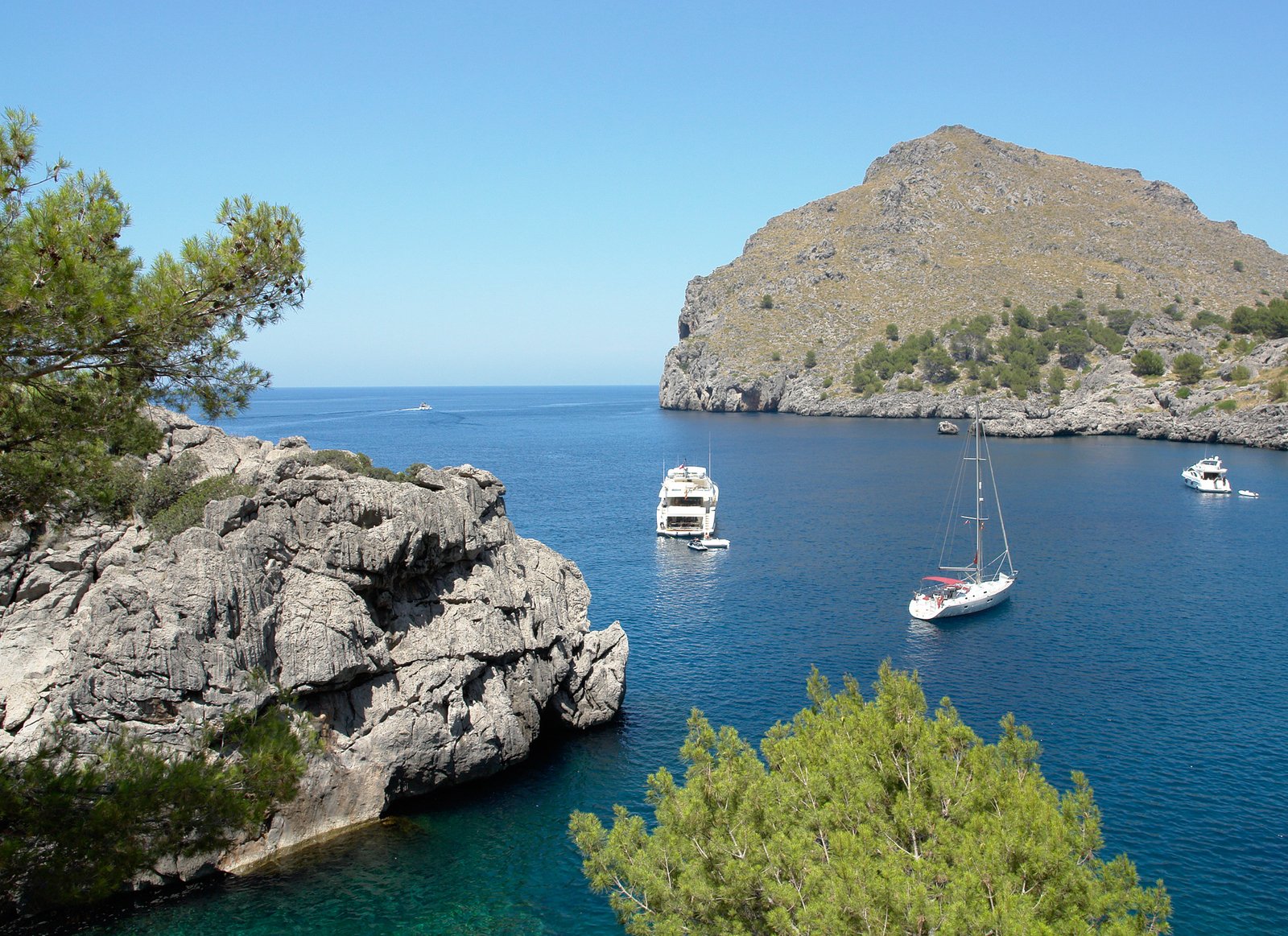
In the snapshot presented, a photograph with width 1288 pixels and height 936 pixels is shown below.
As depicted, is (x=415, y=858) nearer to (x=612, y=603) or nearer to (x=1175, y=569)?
(x=612, y=603)

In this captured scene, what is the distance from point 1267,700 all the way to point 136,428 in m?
39.3

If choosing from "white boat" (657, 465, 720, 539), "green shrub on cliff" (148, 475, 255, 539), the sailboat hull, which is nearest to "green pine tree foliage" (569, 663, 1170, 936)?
"green shrub on cliff" (148, 475, 255, 539)

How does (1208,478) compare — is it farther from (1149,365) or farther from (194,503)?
(194,503)

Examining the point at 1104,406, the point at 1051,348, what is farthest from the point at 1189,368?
the point at 1051,348

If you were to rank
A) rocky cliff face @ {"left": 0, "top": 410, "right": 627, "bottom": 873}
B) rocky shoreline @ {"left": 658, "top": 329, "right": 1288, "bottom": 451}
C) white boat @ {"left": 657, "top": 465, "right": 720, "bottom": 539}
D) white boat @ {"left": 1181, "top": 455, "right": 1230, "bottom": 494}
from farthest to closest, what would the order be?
rocky shoreline @ {"left": 658, "top": 329, "right": 1288, "bottom": 451} < white boat @ {"left": 1181, "top": 455, "right": 1230, "bottom": 494} < white boat @ {"left": 657, "top": 465, "right": 720, "bottom": 539} < rocky cliff face @ {"left": 0, "top": 410, "right": 627, "bottom": 873}

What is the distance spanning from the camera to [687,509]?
69.0 metres

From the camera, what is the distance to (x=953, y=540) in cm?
6288

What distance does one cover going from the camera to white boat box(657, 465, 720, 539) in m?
66.8

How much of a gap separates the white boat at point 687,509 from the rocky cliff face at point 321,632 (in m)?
34.1

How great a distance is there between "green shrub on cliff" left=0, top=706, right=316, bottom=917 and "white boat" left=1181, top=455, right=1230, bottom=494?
86936 mm

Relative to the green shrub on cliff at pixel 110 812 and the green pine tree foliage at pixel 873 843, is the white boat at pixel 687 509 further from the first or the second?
the green shrub on cliff at pixel 110 812

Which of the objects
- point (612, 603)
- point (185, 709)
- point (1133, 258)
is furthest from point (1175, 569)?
point (1133, 258)

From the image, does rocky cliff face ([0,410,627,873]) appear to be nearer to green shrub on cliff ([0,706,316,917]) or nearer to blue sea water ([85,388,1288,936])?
blue sea water ([85,388,1288,936])

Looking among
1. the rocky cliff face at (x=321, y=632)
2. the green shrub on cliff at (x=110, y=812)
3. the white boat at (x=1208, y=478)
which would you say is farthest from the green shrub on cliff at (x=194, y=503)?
the white boat at (x=1208, y=478)
